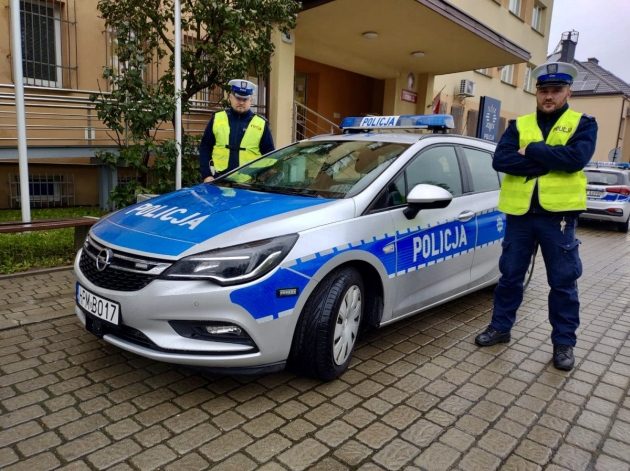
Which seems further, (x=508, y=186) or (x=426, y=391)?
(x=508, y=186)

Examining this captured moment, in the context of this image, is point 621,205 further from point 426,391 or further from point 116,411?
point 116,411

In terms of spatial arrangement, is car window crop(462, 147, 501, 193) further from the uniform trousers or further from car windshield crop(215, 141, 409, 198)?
car windshield crop(215, 141, 409, 198)

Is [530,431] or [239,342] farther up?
[239,342]

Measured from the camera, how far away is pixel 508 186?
11.8ft

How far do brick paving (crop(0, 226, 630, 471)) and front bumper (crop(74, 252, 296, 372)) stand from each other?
1.05 ft

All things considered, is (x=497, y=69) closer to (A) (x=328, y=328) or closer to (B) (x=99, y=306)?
(A) (x=328, y=328)

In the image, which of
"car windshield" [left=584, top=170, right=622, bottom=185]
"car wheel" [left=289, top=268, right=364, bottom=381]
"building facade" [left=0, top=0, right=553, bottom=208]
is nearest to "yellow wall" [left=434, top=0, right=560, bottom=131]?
"building facade" [left=0, top=0, right=553, bottom=208]

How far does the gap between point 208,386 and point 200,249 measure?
0.89 metres

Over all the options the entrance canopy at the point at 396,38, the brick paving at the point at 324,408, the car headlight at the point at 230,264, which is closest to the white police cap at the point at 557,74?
the brick paving at the point at 324,408

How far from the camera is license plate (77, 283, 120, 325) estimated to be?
107 inches

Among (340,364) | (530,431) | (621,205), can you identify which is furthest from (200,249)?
(621,205)

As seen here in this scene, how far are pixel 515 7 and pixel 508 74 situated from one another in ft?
8.34

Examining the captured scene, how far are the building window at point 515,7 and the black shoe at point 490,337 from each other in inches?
698

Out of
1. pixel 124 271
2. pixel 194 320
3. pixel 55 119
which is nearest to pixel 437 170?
pixel 194 320
